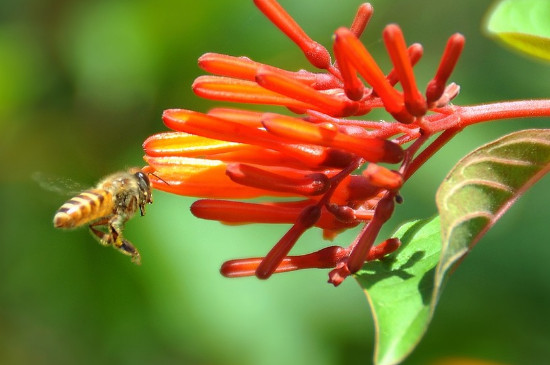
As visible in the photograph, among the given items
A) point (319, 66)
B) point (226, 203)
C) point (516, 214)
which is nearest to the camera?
point (226, 203)

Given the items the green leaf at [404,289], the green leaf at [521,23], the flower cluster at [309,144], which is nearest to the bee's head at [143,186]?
the flower cluster at [309,144]

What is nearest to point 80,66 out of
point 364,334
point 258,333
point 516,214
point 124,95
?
point 124,95

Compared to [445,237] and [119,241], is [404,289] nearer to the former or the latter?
[445,237]

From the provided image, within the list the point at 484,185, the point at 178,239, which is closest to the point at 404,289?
the point at 484,185

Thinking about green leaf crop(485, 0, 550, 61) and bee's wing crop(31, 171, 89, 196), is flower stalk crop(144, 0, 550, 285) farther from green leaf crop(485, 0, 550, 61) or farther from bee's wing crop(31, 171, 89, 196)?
bee's wing crop(31, 171, 89, 196)

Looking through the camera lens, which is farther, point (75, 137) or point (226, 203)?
point (75, 137)

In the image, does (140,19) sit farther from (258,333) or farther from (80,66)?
(258,333)
